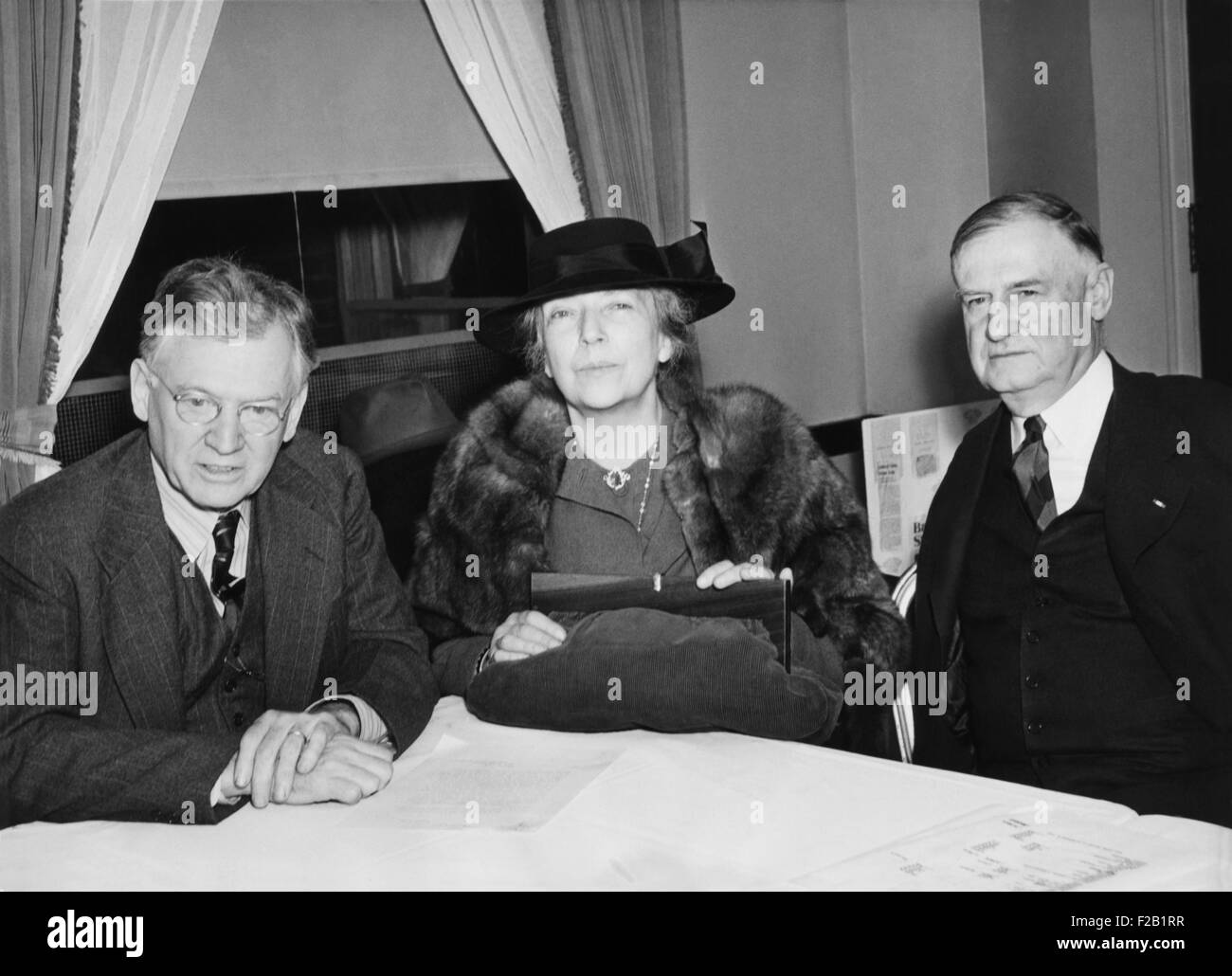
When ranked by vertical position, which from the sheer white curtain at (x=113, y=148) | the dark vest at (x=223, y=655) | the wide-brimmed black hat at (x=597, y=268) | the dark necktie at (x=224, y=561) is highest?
the sheer white curtain at (x=113, y=148)

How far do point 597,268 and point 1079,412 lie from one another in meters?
0.99

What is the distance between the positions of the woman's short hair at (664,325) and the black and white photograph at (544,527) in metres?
0.01

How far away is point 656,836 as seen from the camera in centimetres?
169

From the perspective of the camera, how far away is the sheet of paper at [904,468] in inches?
156

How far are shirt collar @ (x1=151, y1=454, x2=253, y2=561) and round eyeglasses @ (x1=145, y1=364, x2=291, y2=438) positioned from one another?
13 centimetres

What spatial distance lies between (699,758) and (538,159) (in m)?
3.48

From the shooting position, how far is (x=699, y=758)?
195cm

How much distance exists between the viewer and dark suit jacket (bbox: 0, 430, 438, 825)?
1914 mm

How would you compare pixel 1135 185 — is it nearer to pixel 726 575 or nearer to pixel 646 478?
pixel 646 478

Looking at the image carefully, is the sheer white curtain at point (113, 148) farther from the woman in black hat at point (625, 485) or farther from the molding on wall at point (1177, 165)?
the molding on wall at point (1177, 165)

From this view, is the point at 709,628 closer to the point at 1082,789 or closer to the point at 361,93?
→ the point at 1082,789

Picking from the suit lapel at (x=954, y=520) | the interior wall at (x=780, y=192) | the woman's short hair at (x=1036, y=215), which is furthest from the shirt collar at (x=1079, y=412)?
the interior wall at (x=780, y=192)

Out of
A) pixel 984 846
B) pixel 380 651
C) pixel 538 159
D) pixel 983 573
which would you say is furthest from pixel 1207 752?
pixel 538 159
